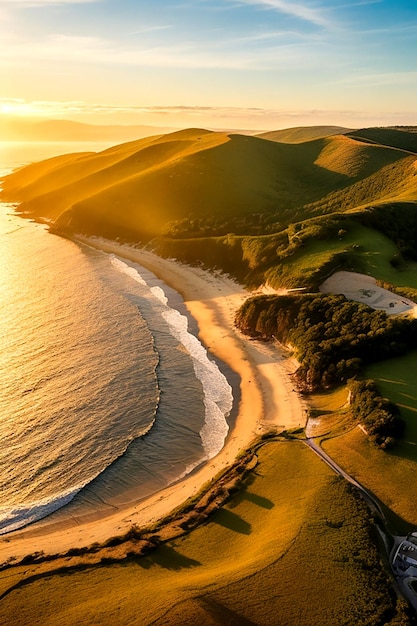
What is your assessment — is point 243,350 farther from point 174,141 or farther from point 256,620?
point 174,141

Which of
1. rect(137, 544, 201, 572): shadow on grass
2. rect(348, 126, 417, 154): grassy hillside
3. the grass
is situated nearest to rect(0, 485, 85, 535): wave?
the grass

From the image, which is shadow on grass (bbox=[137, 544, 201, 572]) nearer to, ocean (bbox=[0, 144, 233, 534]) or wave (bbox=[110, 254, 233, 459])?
ocean (bbox=[0, 144, 233, 534])

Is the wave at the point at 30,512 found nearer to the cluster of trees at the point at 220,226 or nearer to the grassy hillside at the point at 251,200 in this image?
the grassy hillside at the point at 251,200

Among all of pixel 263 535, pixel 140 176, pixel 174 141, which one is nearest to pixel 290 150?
pixel 174 141

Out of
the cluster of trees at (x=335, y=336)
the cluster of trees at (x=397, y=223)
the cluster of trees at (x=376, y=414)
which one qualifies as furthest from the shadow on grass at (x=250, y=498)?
the cluster of trees at (x=397, y=223)

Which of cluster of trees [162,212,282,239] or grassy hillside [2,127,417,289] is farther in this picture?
cluster of trees [162,212,282,239]

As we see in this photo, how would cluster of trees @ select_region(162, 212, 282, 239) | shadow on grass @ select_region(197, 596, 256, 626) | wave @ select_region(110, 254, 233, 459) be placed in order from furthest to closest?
1. cluster of trees @ select_region(162, 212, 282, 239)
2. wave @ select_region(110, 254, 233, 459)
3. shadow on grass @ select_region(197, 596, 256, 626)

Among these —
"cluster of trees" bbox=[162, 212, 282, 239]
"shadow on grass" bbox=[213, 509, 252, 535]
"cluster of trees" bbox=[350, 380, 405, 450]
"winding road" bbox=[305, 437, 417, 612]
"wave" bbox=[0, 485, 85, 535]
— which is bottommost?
"wave" bbox=[0, 485, 85, 535]
